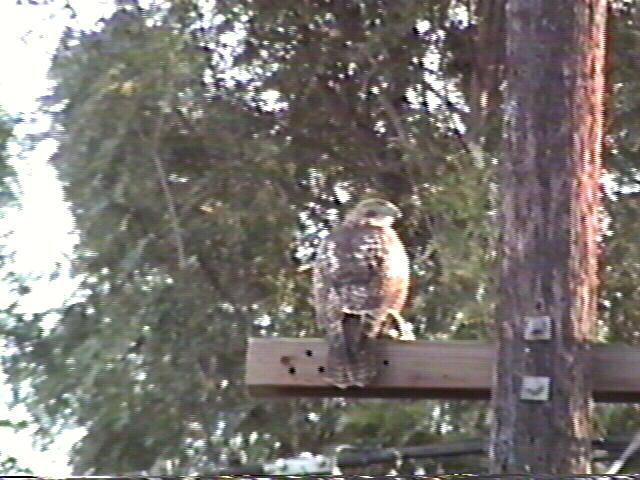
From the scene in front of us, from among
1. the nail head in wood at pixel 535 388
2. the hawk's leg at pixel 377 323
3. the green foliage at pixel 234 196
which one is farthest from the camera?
the green foliage at pixel 234 196

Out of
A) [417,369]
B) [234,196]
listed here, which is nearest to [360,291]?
[417,369]

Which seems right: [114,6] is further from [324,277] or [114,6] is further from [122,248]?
[324,277]

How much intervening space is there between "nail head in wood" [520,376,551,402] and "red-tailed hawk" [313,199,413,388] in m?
0.33

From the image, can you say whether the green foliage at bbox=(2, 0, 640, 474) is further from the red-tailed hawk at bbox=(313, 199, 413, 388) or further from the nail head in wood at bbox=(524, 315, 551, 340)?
the nail head in wood at bbox=(524, 315, 551, 340)

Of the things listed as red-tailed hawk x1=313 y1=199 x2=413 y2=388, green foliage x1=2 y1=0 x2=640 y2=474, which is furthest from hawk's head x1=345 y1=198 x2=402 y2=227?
green foliage x1=2 y1=0 x2=640 y2=474

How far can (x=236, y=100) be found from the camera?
4.35 metres

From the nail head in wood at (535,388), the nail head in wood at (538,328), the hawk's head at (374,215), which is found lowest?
the nail head in wood at (535,388)

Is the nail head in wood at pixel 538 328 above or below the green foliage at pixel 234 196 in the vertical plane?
below

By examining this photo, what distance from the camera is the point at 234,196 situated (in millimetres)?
4359

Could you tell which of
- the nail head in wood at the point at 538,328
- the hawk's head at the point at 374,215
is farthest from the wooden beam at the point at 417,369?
the hawk's head at the point at 374,215

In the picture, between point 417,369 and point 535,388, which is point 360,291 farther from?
point 535,388

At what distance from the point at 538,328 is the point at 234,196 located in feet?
→ 7.46

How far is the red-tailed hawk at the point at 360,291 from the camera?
2352mm

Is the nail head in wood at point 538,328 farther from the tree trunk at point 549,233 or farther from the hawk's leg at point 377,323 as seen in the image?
the hawk's leg at point 377,323
